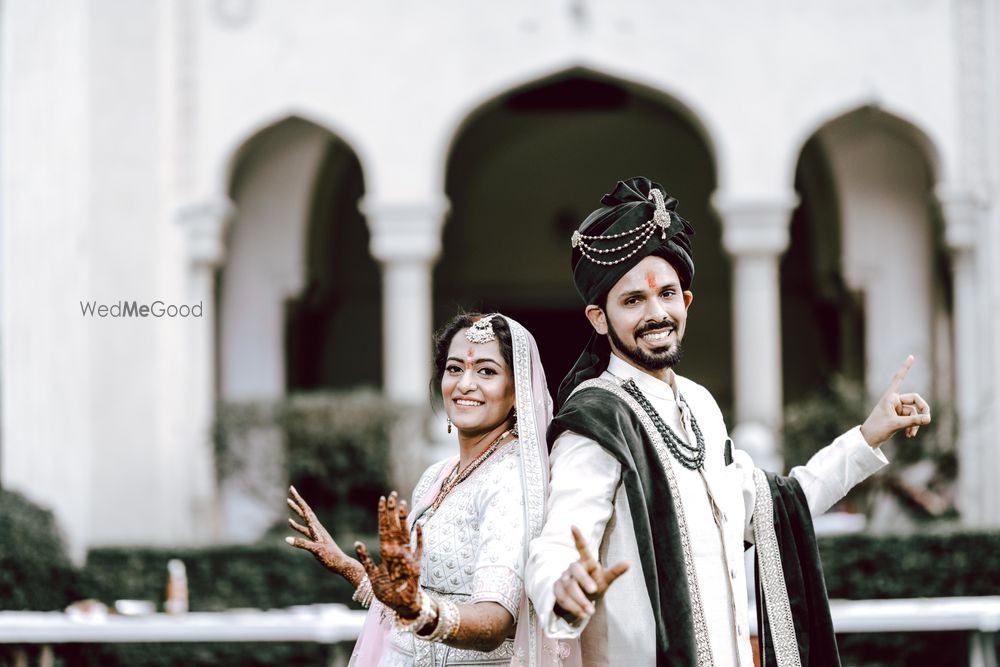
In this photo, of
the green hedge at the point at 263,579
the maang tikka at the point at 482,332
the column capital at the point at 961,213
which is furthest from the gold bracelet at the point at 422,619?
the column capital at the point at 961,213

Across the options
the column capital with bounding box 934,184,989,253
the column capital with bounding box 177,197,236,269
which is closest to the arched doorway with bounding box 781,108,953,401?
the column capital with bounding box 934,184,989,253

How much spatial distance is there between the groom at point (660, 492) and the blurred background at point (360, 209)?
6.37 m

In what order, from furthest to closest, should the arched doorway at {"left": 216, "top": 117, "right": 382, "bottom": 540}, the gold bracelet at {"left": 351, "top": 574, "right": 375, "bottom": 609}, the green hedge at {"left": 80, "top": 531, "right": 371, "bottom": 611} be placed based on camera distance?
the arched doorway at {"left": 216, "top": 117, "right": 382, "bottom": 540} < the green hedge at {"left": 80, "top": 531, "right": 371, "bottom": 611} < the gold bracelet at {"left": 351, "top": 574, "right": 375, "bottom": 609}

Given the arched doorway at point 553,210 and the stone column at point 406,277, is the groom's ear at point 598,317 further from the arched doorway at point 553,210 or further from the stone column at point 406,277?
the arched doorway at point 553,210

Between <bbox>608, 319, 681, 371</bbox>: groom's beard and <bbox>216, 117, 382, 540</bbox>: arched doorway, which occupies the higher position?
<bbox>216, 117, 382, 540</bbox>: arched doorway

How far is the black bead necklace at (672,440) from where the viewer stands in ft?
10.6

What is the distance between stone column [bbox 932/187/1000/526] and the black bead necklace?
8.07 meters

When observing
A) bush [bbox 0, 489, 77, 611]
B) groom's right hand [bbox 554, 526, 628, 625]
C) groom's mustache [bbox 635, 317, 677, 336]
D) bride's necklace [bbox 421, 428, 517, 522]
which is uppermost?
groom's mustache [bbox 635, 317, 677, 336]

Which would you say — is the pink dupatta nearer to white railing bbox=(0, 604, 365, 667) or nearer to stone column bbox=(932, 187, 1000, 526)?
white railing bbox=(0, 604, 365, 667)

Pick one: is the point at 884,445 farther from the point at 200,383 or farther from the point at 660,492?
the point at 660,492

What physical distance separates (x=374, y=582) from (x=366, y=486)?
26.9 ft

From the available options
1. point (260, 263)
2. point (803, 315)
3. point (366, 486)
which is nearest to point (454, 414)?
point (366, 486)

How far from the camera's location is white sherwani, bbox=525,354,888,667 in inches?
117

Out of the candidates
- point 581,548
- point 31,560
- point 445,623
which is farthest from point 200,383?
point 581,548
